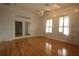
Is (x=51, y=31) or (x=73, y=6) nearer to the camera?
(x=73, y=6)

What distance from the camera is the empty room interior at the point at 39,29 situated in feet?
8.43

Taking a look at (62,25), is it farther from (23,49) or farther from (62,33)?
(23,49)

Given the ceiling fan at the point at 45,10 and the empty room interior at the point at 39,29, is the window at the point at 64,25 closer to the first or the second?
the empty room interior at the point at 39,29

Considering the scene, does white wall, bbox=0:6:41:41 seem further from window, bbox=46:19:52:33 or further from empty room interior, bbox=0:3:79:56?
window, bbox=46:19:52:33

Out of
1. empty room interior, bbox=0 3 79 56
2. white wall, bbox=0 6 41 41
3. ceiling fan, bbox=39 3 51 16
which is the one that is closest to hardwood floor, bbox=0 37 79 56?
empty room interior, bbox=0 3 79 56

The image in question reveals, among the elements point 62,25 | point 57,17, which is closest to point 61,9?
point 57,17

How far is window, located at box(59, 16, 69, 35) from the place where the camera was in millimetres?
2616

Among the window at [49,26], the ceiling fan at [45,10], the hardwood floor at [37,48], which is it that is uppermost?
the ceiling fan at [45,10]

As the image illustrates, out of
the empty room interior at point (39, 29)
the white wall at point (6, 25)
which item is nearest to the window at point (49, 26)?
the empty room interior at point (39, 29)

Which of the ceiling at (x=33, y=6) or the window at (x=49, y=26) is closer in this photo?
the ceiling at (x=33, y=6)

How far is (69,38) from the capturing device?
2602mm

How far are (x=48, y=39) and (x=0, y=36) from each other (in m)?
1.08

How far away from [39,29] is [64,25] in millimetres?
576

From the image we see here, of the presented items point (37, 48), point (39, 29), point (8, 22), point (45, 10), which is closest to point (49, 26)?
point (39, 29)
